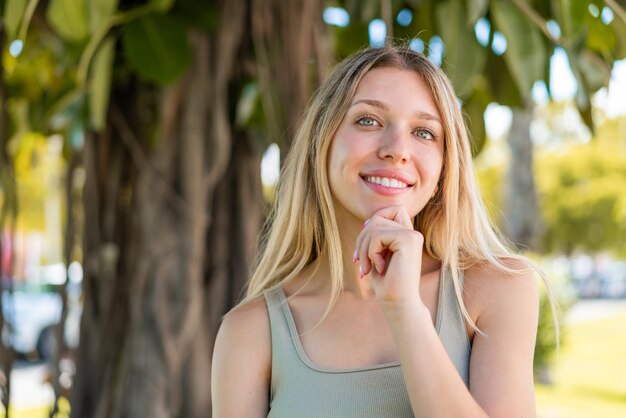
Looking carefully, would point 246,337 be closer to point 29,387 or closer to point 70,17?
point 70,17

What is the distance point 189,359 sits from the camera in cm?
278

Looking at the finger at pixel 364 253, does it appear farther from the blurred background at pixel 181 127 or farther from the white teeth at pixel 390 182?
the blurred background at pixel 181 127

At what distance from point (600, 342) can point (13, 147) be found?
36.5 feet

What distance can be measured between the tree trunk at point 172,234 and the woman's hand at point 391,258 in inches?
57.9

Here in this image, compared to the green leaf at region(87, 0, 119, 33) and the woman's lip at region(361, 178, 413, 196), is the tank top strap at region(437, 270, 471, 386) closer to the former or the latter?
the woman's lip at region(361, 178, 413, 196)

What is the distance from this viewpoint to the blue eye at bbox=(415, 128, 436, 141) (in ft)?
4.39

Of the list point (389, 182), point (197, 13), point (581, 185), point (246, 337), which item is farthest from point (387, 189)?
point (581, 185)

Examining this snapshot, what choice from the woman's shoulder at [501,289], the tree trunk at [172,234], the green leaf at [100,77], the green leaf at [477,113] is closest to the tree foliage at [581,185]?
the green leaf at [477,113]

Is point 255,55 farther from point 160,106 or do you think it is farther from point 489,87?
point 489,87

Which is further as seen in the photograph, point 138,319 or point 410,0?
point 138,319

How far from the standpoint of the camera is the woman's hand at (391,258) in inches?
46.3

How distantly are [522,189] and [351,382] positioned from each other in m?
7.94

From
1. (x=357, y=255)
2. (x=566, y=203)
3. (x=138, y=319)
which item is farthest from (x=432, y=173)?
(x=566, y=203)

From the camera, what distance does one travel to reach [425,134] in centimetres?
134
